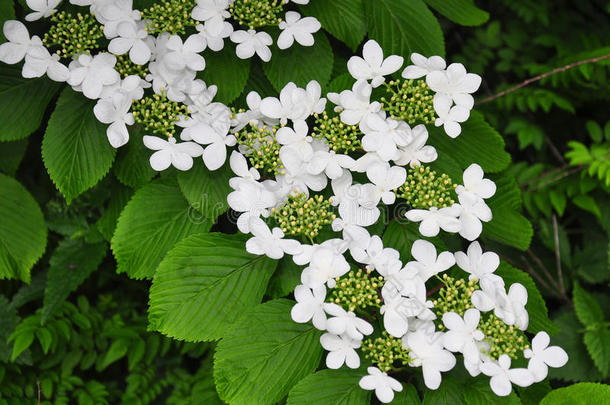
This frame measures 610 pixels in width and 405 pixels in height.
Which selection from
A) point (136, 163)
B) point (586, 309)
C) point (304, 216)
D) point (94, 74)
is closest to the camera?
point (304, 216)

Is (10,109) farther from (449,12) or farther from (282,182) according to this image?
(449,12)

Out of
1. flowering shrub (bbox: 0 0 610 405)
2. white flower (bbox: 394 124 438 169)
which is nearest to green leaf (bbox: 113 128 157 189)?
flowering shrub (bbox: 0 0 610 405)

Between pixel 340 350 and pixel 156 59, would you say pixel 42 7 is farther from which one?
pixel 340 350

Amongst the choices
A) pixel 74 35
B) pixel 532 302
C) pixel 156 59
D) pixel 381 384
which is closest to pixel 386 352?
pixel 381 384

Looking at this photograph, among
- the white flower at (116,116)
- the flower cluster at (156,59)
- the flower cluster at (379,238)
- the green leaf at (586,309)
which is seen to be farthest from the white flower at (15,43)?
the green leaf at (586,309)

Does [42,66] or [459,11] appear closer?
[42,66]

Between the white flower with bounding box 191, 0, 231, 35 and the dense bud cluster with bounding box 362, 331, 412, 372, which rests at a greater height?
the white flower with bounding box 191, 0, 231, 35

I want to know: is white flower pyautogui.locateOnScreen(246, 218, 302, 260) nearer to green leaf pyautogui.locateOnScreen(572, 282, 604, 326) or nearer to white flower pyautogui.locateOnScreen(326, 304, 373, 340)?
white flower pyautogui.locateOnScreen(326, 304, 373, 340)
